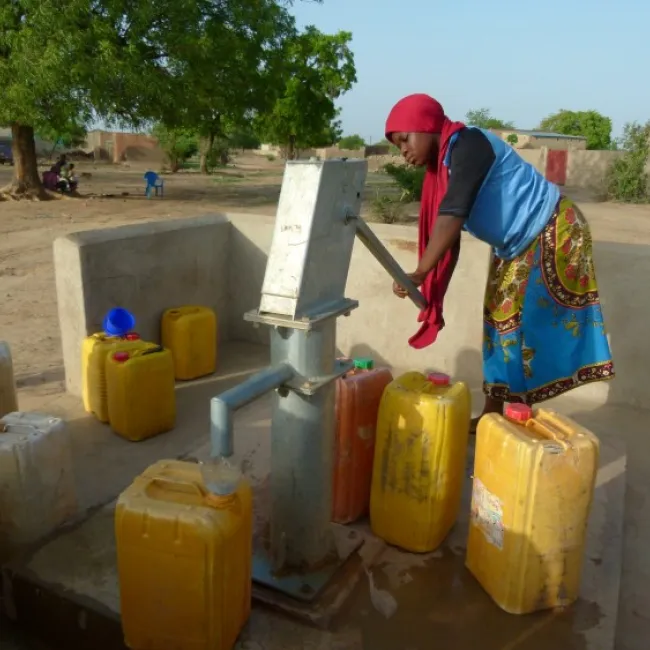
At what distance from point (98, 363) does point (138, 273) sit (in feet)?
2.33

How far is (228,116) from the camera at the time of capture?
14633 mm

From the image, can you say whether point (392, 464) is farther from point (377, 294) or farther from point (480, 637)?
point (377, 294)

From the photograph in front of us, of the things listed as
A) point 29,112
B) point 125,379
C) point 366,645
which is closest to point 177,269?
point 125,379

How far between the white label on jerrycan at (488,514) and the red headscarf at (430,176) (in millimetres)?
743

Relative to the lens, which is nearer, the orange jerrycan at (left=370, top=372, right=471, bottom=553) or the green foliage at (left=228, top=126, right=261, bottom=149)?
the orange jerrycan at (left=370, top=372, right=471, bottom=553)

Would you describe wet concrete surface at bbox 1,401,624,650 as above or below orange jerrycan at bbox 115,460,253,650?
below

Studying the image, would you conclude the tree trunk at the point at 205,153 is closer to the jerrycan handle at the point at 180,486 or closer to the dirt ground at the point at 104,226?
the dirt ground at the point at 104,226

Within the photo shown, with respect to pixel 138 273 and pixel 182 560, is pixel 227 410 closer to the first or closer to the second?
pixel 182 560

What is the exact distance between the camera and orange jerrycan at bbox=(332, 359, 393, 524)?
2.21 m

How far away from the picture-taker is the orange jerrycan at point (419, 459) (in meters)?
2.02

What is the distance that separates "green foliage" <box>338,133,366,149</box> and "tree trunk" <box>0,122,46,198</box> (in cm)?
3980

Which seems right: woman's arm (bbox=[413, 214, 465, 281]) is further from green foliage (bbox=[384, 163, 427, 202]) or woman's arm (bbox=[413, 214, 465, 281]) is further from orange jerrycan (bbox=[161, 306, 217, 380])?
green foliage (bbox=[384, 163, 427, 202])

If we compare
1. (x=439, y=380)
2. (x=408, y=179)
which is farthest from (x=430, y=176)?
(x=408, y=179)

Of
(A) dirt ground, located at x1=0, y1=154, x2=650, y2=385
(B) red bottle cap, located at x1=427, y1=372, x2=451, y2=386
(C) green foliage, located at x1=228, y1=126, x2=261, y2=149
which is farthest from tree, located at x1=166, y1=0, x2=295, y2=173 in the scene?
(C) green foliage, located at x1=228, y1=126, x2=261, y2=149
